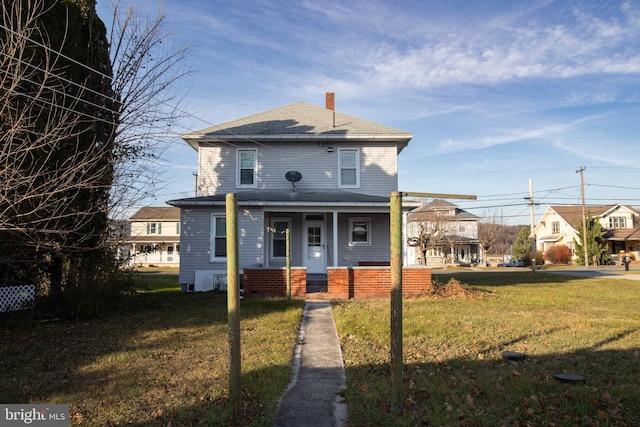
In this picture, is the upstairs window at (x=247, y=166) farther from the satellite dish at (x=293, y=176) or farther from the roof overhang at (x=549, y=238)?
the roof overhang at (x=549, y=238)

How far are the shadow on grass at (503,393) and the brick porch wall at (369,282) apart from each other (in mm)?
7198

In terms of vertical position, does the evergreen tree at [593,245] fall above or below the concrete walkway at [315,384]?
above

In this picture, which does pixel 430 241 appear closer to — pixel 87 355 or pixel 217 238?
pixel 217 238

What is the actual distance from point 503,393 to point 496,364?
4.21 ft

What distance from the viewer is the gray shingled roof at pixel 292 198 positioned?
15.0 m

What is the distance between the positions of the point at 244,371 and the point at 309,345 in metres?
1.86

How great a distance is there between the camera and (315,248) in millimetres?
17234

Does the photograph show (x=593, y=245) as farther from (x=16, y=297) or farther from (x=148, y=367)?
(x=148, y=367)

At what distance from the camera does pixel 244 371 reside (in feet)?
18.6

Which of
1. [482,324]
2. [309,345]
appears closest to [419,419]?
[309,345]

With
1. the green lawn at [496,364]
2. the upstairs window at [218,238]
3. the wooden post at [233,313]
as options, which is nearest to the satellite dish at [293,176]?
the upstairs window at [218,238]

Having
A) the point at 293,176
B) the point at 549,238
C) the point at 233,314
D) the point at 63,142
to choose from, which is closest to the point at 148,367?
the point at 233,314

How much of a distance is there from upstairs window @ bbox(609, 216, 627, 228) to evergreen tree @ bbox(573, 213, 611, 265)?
28.6 feet

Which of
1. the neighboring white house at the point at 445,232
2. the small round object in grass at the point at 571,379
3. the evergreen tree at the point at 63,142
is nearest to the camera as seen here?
the small round object in grass at the point at 571,379
